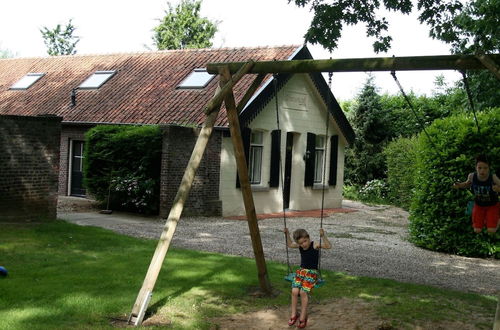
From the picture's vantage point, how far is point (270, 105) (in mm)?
18375

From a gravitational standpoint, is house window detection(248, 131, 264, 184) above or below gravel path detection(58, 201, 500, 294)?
above

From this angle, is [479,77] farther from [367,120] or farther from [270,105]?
[367,120]

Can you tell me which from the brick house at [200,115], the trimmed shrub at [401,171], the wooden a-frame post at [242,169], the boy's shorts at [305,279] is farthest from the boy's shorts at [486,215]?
the trimmed shrub at [401,171]

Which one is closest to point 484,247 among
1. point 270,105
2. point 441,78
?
point 270,105

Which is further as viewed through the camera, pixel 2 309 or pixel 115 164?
pixel 115 164

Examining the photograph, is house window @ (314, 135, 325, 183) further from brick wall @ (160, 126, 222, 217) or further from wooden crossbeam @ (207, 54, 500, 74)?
wooden crossbeam @ (207, 54, 500, 74)

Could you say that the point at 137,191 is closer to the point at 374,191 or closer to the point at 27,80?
the point at 27,80

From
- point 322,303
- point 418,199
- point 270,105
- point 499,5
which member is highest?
point 499,5

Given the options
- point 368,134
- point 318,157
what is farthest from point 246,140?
point 368,134

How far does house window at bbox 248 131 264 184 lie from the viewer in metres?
18.2

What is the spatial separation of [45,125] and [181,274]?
5.59 meters

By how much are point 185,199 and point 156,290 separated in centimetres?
146

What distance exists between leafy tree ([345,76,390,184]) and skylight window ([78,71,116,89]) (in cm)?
1174

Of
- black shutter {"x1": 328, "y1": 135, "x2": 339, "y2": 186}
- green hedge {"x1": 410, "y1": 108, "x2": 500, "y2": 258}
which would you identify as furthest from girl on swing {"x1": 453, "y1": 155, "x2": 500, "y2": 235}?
black shutter {"x1": 328, "y1": 135, "x2": 339, "y2": 186}
